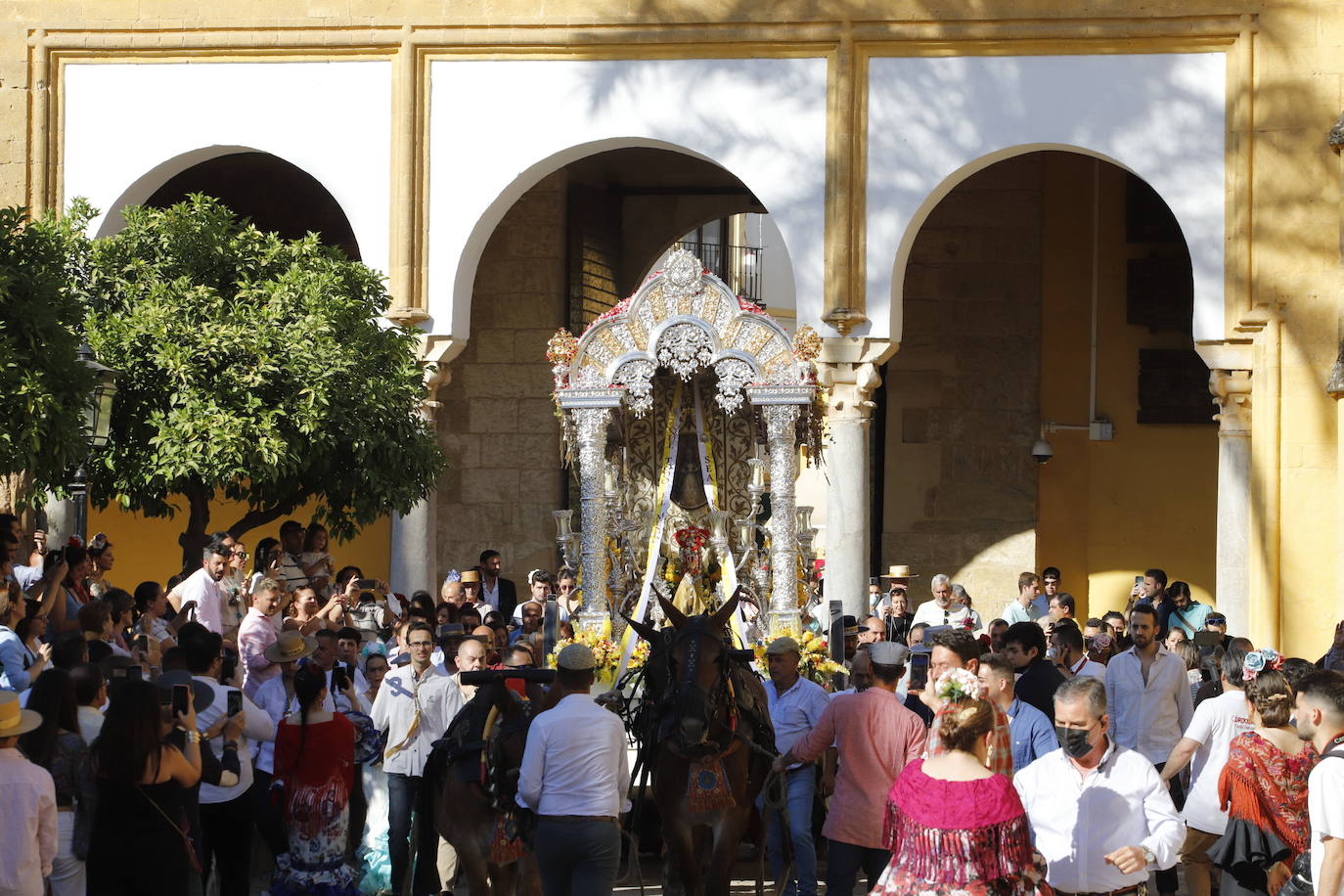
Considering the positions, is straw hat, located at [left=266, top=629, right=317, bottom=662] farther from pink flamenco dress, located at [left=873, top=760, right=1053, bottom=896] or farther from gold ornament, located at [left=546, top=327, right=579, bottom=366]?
gold ornament, located at [left=546, top=327, right=579, bottom=366]

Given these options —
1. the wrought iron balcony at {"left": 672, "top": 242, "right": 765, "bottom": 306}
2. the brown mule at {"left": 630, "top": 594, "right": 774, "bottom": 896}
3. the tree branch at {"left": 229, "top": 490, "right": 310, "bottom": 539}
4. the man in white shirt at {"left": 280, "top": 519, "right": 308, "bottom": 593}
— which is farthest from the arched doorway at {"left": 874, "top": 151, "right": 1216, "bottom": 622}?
the brown mule at {"left": 630, "top": 594, "right": 774, "bottom": 896}

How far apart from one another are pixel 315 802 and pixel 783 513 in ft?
18.3

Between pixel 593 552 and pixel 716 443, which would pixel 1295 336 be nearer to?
pixel 716 443

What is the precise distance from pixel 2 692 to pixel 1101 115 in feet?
40.3

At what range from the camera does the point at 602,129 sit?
17.8 meters

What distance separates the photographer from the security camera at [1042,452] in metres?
20.7

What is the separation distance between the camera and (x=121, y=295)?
15.2m

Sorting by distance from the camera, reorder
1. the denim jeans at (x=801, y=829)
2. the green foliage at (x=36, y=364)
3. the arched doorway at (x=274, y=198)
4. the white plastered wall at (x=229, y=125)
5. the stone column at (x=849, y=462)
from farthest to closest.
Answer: the arched doorway at (x=274, y=198) → the white plastered wall at (x=229, y=125) → the stone column at (x=849, y=462) → the green foliage at (x=36, y=364) → the denim jeans at (x=801, y=829)

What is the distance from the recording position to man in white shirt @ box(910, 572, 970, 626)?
16.2 metres

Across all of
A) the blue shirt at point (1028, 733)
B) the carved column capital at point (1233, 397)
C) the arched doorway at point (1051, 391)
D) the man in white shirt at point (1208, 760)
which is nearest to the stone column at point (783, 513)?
the carved column capital at point (1233, 397)

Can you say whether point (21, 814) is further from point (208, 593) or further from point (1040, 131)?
point (1040, 131)

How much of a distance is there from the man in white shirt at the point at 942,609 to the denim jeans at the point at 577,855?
8122mm

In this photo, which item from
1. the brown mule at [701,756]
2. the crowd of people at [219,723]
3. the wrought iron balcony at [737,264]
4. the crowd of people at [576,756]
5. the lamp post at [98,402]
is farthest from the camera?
the wrought iron balcony at [737,264]

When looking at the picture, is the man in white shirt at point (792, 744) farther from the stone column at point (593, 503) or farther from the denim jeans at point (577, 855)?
the stone column at point (593, 503)
